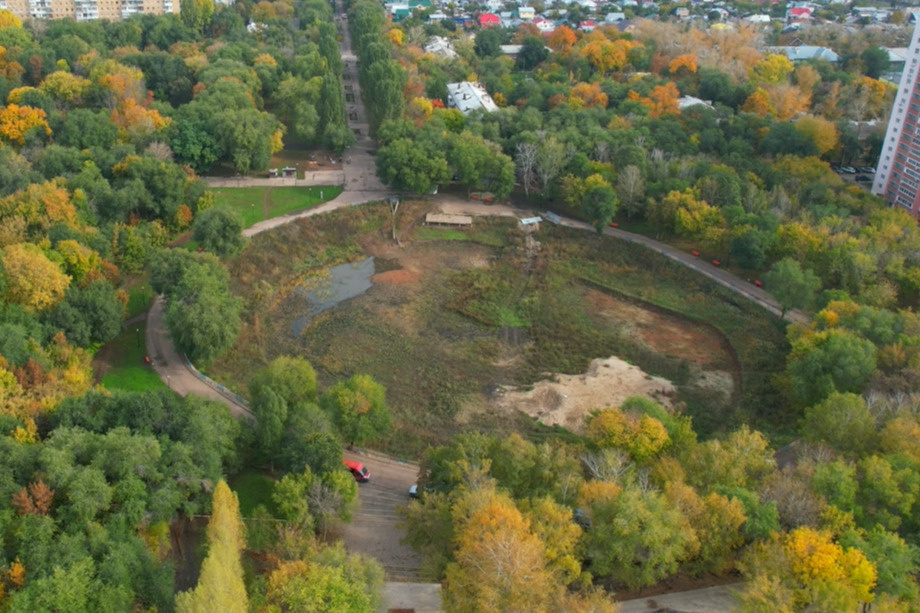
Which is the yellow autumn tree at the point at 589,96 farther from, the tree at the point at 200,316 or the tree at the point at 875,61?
the tree at the point at 200,316

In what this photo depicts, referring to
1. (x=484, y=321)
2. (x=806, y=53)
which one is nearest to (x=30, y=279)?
(x=484, y=321)

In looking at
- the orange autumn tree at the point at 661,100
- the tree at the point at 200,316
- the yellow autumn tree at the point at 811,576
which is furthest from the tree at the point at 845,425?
the orange autumn tree at the point at 661,100

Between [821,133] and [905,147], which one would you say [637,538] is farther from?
[821,133]

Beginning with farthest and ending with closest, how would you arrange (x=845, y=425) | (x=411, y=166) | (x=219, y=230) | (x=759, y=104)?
(x=759, y=104), (x=411, y=166), (x=219, y=230), (x=845, y=425)

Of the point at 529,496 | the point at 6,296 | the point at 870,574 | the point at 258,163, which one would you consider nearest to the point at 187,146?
the point at 258,163

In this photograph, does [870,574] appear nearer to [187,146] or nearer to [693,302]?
[693,302]
